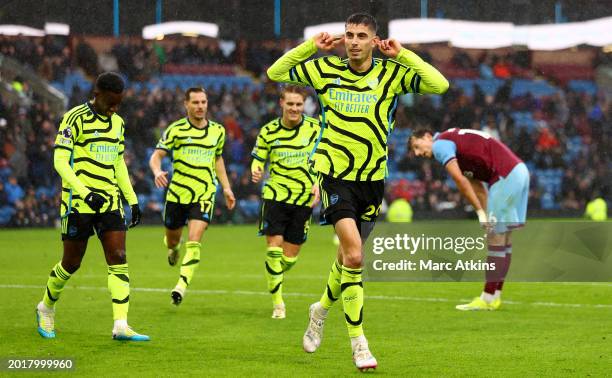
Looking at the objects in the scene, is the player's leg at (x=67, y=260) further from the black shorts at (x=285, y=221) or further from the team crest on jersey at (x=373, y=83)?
the black shorts at (x=285, y=221)

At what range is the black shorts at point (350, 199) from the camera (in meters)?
8.28

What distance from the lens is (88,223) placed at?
954 centimetres

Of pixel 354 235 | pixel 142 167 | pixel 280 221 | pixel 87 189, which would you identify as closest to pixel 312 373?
pixel 354 235

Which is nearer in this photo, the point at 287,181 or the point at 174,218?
the point at 287,181

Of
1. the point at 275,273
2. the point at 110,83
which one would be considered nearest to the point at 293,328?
the point at 275,273

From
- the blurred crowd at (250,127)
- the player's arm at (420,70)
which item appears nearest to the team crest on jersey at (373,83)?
the player's arm at (420,70)

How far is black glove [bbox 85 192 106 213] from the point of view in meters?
9.12

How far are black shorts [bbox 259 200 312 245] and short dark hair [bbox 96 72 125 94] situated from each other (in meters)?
3.35

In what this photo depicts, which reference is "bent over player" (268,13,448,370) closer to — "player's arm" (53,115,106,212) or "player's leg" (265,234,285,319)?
"player's arm" (53,115,106,212)

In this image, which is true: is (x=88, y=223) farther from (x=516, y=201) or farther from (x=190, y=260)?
(x=516, y=201)

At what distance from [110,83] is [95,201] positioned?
1006 millimetres

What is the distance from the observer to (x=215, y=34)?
1383 inches

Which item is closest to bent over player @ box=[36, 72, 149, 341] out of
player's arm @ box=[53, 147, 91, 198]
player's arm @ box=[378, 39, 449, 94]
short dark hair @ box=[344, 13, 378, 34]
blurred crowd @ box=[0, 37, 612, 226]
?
player's arm @ box=[53, 147, 91, 198]
